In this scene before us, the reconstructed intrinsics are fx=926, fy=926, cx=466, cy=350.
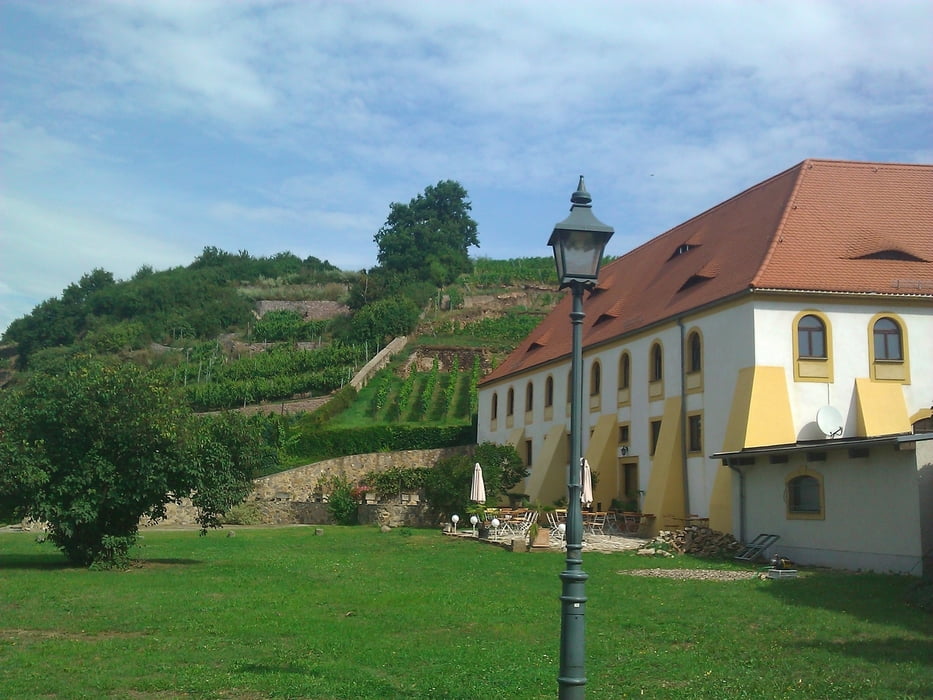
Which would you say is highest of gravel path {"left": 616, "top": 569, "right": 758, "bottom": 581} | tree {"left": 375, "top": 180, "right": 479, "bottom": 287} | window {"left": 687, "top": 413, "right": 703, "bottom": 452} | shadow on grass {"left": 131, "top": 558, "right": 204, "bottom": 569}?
tree {"left": 375, "top": 180, "right": 479, "bottom": 287}

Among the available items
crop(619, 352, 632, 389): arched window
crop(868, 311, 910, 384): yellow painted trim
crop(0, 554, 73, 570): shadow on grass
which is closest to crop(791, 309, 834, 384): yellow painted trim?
crop(868, 311, 910, 384): yellow painted trim

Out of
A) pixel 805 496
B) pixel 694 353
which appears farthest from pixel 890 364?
pixel 805 496

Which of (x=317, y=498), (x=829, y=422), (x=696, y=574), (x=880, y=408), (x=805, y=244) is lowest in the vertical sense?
(x=696, y=574)

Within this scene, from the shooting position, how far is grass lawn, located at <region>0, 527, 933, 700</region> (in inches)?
349

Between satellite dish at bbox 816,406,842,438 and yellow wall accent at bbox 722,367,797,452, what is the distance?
0.85 m

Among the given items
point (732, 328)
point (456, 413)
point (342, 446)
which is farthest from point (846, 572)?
point (456, 413)

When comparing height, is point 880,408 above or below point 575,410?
above

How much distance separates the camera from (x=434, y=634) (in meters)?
11.5

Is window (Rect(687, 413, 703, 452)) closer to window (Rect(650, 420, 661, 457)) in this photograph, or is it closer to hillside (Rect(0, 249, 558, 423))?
window (Rect(650, 420, 661, 457))

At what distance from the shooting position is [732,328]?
26750mm

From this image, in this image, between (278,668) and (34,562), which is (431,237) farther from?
(278,668)

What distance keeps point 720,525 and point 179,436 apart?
14393mm

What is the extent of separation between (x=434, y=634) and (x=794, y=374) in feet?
57.3

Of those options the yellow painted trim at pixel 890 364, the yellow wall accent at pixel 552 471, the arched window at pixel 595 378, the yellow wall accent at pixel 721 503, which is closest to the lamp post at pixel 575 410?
the yellow wall accent at pixel 721 503
